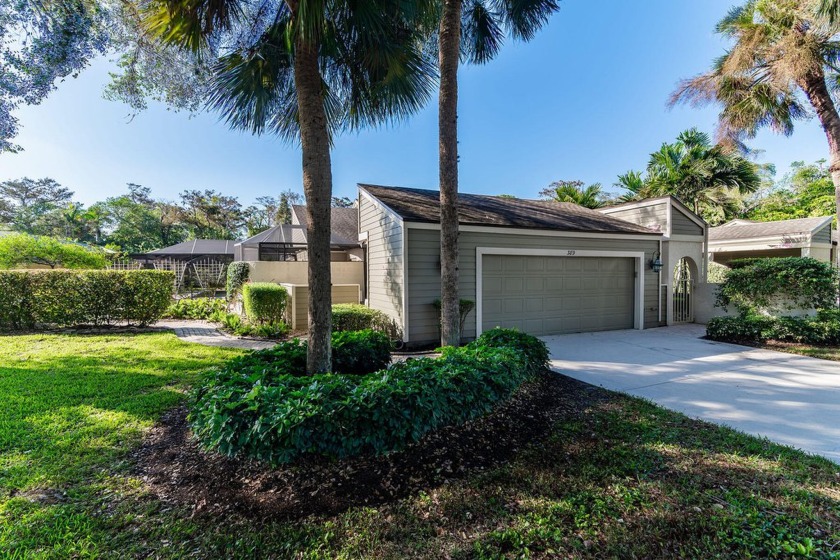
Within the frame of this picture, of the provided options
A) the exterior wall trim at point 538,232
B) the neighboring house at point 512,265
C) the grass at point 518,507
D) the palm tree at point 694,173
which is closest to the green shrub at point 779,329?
the neighboring house at point 512,265

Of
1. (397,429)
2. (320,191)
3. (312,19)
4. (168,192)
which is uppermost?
(168,192)

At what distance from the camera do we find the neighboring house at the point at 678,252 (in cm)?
1003

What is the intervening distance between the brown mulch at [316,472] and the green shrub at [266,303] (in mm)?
5055

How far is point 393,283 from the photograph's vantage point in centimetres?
762

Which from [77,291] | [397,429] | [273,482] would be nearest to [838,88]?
[397,429]

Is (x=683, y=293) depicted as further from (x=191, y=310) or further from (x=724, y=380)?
(x=191, y=310)

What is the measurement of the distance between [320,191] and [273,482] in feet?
8.39

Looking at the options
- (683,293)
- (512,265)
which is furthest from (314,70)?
(683,293)

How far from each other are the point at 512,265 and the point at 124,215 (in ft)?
136

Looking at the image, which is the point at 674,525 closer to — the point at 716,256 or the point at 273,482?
the point at 273,482

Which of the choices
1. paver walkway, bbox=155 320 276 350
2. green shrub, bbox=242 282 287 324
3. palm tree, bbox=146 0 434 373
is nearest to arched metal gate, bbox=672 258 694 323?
palm tree, bbox=146 0 434 373

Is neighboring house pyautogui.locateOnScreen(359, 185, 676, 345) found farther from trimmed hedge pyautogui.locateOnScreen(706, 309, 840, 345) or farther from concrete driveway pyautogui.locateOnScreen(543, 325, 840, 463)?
trimmed hedge pyautogui.locateOnScreen(706, 309, 840, 345)

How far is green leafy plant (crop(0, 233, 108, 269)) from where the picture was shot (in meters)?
11.5

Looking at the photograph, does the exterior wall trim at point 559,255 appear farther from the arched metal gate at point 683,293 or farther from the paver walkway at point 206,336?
the paver walkway at point 206,336
